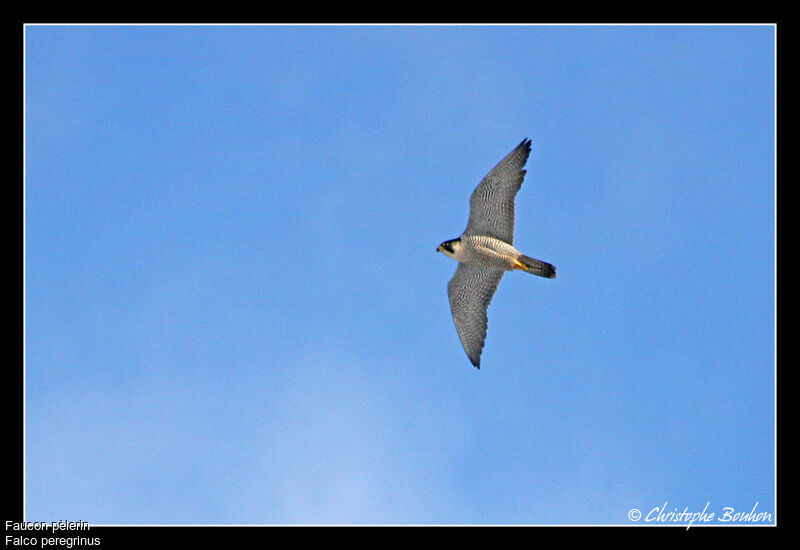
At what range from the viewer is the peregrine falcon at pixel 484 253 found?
12008 millimetres

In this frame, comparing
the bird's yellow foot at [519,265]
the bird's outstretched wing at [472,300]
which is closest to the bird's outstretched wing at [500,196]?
the bird's yellow foot at [519,265]

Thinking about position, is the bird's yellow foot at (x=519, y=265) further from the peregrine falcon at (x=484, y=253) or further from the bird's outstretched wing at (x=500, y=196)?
the bird's outstretched wing at (x=500, y=196)

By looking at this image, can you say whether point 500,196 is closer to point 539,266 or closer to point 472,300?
point 539,266

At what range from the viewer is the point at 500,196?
474 inches

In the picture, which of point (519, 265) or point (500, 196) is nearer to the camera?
point (500, 196)

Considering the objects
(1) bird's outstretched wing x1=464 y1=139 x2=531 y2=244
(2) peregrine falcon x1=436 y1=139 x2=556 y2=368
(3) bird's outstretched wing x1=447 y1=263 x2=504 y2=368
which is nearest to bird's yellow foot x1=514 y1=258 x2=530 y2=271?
(2) peregrine falcon x1=436 y1=139 x2=556 y2=368

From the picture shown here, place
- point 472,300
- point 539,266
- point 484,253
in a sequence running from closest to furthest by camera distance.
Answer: point 539,266, point 484,253, point 472,300

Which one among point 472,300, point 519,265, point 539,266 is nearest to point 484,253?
point 519,265

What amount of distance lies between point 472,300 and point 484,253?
0.99 metres

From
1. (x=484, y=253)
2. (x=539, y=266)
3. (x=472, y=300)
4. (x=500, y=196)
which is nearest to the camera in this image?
(x=500, y=196)

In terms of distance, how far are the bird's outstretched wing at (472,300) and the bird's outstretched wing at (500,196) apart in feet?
2.78
